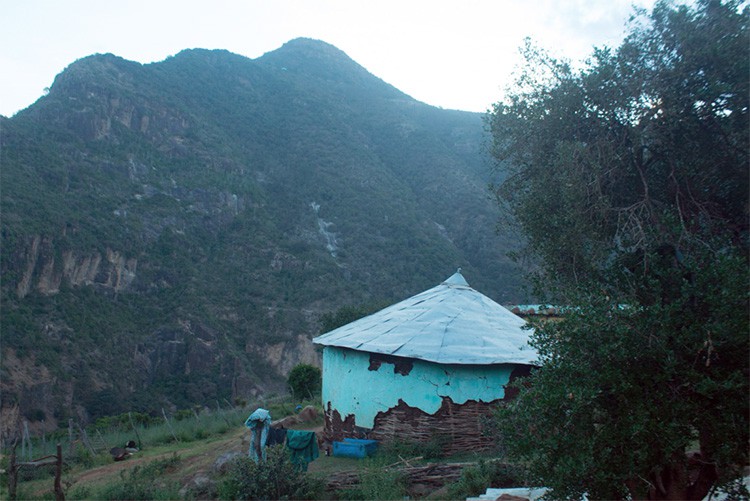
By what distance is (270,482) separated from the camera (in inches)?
314

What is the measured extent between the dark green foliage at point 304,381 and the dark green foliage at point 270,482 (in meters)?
12.2

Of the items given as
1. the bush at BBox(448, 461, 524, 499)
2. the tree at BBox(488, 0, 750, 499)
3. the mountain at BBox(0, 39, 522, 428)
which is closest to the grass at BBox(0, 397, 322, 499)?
the bush at BBox(448, 461, 524, 499)

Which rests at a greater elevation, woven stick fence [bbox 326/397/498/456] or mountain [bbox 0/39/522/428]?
mountain [bbox 0/39/522/428]

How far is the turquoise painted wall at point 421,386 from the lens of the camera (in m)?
10.5

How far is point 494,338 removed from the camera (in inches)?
442

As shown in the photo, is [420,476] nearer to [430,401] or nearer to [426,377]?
[430,401]

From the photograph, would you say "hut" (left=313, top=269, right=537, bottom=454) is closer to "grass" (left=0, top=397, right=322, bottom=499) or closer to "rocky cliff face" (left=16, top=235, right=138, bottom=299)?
"grass" (left=0, top=397, right=322, bottom=499)

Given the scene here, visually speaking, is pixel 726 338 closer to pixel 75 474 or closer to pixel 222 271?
pixel 75 474

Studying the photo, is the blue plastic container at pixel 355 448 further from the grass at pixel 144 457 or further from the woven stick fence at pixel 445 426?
the grass at pixel 144 457

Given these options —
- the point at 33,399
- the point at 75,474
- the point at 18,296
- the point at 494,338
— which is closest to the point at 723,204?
the point at 494,338

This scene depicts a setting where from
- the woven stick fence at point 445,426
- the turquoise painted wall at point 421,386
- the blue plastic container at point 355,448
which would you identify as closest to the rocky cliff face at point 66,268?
the turquoise painted wall at point 421,386

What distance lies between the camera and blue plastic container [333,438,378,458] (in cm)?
1054

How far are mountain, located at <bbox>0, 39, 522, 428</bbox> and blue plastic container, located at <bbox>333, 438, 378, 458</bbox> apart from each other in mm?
12984

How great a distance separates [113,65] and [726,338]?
173ft
